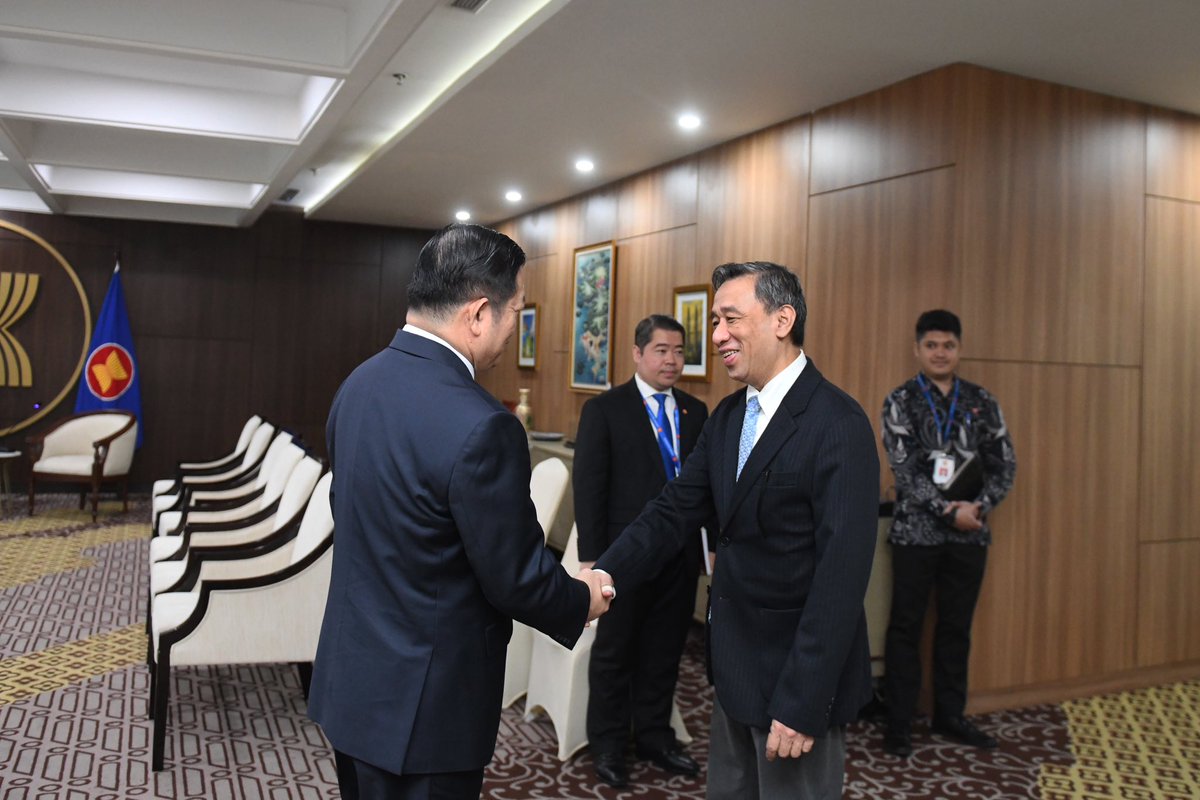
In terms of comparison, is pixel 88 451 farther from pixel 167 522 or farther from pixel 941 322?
pixel 941 322

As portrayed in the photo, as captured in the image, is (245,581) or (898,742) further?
(898,742)

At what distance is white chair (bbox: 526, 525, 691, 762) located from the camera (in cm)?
386

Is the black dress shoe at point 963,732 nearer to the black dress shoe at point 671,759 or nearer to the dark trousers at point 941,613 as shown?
the dark trousers at point 941,613

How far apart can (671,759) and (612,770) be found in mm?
268

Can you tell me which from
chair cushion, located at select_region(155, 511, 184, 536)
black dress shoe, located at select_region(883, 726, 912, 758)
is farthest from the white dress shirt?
chair cushion, located at select_region(155, 511, 184, 536)

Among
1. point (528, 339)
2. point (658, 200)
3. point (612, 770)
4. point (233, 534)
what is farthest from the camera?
point (528, 339)

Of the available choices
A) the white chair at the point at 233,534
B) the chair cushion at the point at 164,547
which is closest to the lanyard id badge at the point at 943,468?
the white chair at the point at 233,534

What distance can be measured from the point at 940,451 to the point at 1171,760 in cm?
164

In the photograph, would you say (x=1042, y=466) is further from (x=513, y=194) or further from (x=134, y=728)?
(x=513, y=194)

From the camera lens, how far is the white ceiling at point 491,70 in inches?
161

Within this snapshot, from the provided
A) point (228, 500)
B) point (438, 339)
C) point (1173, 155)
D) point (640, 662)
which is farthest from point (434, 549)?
Answer: point (1173, 155)

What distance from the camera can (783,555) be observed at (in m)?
2.15

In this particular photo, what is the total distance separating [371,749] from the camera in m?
1.75

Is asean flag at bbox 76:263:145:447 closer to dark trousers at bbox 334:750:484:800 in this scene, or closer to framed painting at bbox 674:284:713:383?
framed painting at bbox 674:284:713:383
